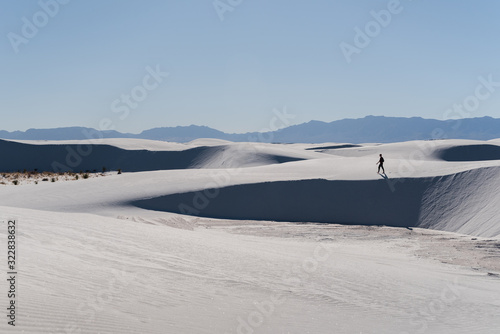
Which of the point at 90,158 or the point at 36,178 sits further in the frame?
the point at 90,158

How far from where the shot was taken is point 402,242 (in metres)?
15.1

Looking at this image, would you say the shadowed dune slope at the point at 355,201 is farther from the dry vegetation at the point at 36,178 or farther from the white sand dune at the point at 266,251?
the dry vegetation at the point at 36,178

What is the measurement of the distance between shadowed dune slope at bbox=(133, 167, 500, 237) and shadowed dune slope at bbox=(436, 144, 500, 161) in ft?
93.7

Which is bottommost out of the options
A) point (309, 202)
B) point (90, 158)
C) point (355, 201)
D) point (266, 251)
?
point (266, 251)

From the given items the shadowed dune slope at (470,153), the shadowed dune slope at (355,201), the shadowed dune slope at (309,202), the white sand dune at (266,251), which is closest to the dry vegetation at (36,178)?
the white sand dune at (266,251)

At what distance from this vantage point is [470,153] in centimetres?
4894

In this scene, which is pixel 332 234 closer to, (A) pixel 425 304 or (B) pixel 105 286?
(A) pixel 425 304

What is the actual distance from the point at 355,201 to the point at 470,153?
3351 cm

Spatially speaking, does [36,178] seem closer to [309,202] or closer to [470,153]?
[309,202]

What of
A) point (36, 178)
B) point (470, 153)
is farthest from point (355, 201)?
Result: point (470, 153)

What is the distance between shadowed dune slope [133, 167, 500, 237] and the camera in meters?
18.9

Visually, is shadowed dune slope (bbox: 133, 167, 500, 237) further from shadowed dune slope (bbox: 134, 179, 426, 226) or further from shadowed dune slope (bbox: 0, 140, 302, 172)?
shadowed dune slope (bbox: 0, 140, 302, 172)

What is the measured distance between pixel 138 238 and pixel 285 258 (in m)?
3.23

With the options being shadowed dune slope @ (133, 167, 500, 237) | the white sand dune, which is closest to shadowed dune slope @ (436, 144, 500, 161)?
the white sand dune
